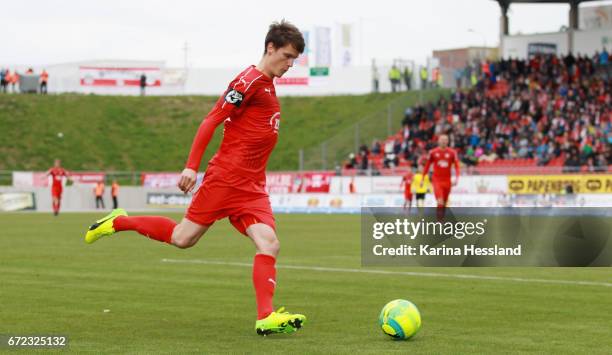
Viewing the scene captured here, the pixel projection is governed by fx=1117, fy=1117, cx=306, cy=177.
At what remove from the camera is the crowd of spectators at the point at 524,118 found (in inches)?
1919

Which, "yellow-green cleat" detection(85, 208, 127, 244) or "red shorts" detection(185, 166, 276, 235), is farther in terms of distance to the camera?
"yellow-green cleat" detection(85, 208, 127, 244)

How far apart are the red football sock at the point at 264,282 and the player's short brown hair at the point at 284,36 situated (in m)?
1.80

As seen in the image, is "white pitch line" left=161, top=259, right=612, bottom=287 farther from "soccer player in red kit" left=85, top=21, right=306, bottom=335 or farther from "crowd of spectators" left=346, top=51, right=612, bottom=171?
"crowd of spectators" left=346, top=51, right=612, bottom=171

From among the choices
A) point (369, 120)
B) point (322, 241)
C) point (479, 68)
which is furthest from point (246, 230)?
point (479, 68)

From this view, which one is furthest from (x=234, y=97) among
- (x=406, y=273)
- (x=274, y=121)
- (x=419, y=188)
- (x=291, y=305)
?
(x=419, y=188)

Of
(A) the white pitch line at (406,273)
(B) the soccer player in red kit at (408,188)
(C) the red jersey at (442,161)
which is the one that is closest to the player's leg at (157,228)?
(A) the white pitch line at (406,273)

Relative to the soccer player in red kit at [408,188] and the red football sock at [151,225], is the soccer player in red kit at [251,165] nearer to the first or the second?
the red football sock at [151,225]

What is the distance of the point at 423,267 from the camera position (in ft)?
56.9

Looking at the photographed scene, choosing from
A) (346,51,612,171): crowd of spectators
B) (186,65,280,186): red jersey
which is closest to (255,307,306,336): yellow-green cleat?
(186,65,280,186): red jersey

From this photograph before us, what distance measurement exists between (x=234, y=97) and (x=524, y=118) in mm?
45214

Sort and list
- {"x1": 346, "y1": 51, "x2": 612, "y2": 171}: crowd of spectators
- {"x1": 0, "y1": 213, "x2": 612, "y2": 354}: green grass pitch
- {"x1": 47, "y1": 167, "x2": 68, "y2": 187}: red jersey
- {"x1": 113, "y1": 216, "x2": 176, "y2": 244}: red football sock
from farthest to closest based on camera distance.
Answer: {"x1": 346, "y1": 51, "x2": 612, "y2": 171}: crowd of spectators → {"x1": 47, "y1": 167, "x2": 68, "y2": 187}: red jersey → {"x1": 113, "y1": 216, "x2": 176, "y2": 244}: red football sock → {"x1": 0, "y1": 213, "x2": 612, "y2": 354}: green grass pitch

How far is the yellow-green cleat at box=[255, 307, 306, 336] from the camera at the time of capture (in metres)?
9.18

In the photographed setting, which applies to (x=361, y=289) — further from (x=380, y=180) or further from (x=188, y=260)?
(x=380, y=180)

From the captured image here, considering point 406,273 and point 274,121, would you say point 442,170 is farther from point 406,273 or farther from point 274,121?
point 274,121
